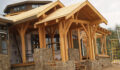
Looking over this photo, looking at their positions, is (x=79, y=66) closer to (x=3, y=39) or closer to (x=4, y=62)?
(x=4, y=62)

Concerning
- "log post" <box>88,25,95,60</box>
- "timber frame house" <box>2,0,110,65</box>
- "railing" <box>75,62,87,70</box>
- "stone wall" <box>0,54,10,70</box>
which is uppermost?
"timber frame house" <box>2,0,110,65</box>

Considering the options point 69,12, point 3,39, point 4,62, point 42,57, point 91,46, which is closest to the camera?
point 69,12

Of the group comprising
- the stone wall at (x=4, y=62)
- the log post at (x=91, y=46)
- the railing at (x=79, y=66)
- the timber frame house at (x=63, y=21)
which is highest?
the timber frame house at (x=63, y=21)

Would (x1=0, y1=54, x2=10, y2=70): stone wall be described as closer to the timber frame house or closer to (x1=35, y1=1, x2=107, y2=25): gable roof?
the timber frame house

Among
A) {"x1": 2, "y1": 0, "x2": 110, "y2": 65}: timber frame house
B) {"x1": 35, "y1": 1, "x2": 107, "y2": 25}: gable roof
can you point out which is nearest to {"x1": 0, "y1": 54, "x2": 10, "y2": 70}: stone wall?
Answer: {"x1": 2, "y1": 0, "x2": 110, "y2": 65}: timber frame house

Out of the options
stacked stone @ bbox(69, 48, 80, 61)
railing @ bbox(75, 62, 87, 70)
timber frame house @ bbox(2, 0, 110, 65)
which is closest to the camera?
timber frame house @ bbox(2, 0, 110, 65)

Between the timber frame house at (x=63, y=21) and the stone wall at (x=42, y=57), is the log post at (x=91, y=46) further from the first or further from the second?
the stone wall at (x=42, y=57)

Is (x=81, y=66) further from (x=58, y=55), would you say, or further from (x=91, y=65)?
(x=58, y=55)

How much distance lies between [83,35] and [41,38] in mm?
10296

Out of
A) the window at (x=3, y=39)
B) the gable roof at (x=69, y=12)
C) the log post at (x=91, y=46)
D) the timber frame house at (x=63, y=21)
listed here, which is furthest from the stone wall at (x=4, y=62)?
the log post at (x=91, y=46)

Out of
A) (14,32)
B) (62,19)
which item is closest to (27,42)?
(14,32)

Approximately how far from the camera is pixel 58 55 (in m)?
17.6

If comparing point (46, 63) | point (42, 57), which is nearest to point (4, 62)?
point (42, 57)

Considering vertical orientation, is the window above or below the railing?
above
